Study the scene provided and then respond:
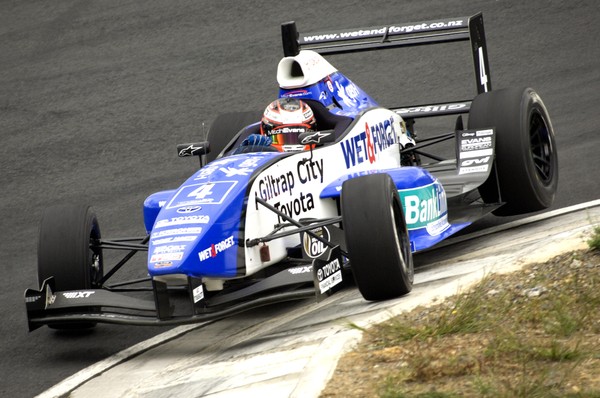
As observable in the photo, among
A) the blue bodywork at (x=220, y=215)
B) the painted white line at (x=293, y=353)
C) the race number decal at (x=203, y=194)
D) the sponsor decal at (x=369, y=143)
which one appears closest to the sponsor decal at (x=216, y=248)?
the blue bodywork at (x=220, y=215)

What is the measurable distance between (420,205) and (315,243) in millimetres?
929

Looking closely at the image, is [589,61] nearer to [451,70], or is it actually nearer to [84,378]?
[451,70]

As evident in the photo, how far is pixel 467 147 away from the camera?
10141mm

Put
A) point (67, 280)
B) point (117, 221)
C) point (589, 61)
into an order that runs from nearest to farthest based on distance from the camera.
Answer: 1. point (67, 280)
2. point (117, 221)
3. point (589, 61)

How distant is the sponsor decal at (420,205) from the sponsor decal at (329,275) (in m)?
1.03

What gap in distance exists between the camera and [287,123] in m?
9.70

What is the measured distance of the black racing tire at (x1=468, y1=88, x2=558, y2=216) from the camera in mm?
10016

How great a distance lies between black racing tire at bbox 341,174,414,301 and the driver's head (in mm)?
1519

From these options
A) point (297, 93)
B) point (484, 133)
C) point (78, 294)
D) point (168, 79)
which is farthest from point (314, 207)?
point (168, 79)

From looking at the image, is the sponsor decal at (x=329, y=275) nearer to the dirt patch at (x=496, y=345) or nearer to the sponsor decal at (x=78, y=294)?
the dirt patch at (x=496, y=345)

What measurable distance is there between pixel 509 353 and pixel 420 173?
3.50m

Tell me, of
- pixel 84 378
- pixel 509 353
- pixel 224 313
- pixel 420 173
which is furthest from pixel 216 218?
pixel 509 353

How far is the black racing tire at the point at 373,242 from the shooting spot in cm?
803

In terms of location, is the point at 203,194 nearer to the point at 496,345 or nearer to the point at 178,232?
the point at 178,232
